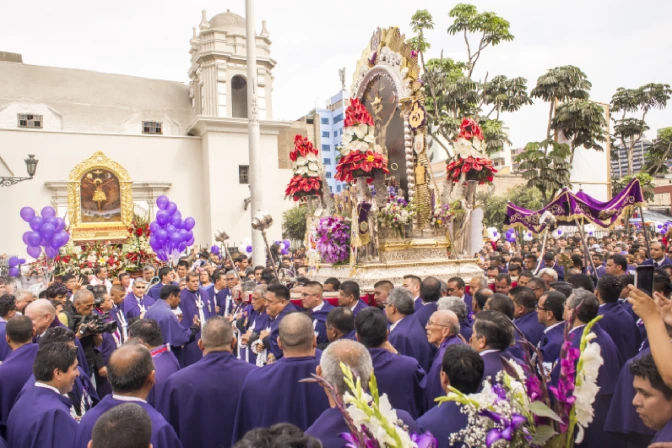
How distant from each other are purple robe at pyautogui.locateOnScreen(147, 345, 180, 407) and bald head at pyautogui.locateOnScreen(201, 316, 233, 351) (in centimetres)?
58

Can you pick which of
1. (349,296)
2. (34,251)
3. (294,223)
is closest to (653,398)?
(349,296)

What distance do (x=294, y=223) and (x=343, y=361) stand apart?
33444mm

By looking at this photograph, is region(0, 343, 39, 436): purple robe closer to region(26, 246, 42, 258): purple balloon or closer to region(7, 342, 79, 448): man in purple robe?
region(7, 342, 79, 448): man in purple robe

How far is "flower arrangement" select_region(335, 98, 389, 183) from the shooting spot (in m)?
8.93

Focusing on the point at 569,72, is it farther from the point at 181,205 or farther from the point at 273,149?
the point at 181,205

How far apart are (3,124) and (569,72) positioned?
24895 mm

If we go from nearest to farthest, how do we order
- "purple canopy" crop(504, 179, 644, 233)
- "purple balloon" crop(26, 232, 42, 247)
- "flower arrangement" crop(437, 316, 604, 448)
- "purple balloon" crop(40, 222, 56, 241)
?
"flower arrangement" crop(437, 316, 604, 448) < "purple canopy" crop(504, 179, 644, 233) < "purple balloon" crop(40, 222, 56, 241) < "purple balloon" crop(26, 232, 42, 247)

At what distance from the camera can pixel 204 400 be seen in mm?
3758

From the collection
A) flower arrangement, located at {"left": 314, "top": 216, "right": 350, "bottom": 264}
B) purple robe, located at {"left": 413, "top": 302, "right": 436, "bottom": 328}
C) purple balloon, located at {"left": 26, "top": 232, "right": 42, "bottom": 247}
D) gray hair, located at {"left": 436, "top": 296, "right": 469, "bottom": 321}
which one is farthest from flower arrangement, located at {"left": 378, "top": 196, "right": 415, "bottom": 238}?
purple balloon, located at {"left": 26, "top": 232, "right": 42, "bottom": 247}

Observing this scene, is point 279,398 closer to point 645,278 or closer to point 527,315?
point 645,278

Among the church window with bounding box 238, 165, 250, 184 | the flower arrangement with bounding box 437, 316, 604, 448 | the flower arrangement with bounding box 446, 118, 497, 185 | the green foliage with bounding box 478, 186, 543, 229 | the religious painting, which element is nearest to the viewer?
the flower arrangement with bounding box 437, 316, 604, 448

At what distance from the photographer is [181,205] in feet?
91.6

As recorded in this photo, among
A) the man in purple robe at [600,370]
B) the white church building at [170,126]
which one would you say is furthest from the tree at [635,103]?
the man in purple robe at [600,370]

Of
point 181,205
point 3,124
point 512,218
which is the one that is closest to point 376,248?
point 512,218
